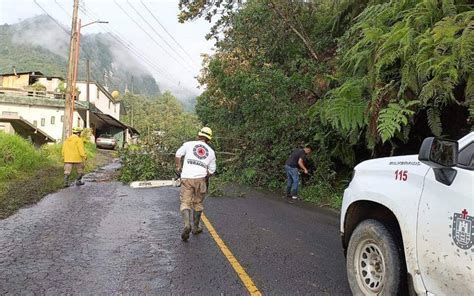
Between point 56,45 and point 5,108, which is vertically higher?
point 56,45

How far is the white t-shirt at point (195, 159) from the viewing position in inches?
255

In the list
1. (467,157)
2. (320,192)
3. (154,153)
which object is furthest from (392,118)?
(154,153)

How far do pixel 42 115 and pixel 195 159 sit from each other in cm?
3295

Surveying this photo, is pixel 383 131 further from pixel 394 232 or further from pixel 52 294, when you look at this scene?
pixel 52 294

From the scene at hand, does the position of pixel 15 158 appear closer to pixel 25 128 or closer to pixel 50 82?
pixel 25 128

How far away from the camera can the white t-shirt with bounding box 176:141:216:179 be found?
255 inches

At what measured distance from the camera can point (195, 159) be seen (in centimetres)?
651

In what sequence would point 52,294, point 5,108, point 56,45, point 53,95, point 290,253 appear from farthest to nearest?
point 56,45
point 53,95
point 5,108
point 290,253
point 52,294

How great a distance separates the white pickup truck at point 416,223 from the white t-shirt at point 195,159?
9.21 ft

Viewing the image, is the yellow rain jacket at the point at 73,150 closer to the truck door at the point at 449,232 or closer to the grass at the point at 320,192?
the grass at the point at 320,192

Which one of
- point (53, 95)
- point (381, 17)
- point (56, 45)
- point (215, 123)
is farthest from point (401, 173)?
point (56, 45)

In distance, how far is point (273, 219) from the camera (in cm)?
843

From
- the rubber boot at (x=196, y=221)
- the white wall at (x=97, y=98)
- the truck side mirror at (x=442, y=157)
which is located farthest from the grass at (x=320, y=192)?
the white wall at (x=97, y=98)

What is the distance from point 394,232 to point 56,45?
19754 centimetres
